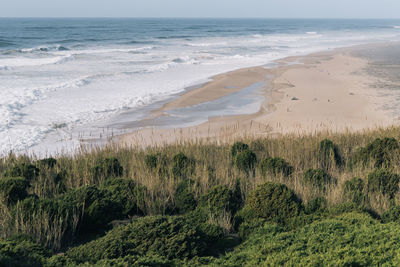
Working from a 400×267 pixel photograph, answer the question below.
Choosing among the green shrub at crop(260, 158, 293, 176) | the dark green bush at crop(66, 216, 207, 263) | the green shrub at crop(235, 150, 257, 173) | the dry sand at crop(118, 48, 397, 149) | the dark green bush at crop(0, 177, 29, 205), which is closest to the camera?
the dark green bush at crop(66, 216, 207, 263)

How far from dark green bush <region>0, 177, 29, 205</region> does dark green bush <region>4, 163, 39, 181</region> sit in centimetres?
101

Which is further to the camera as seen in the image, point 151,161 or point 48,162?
point 151,161

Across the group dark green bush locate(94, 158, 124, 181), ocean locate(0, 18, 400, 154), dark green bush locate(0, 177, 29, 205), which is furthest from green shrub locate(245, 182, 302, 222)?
ocean locate(0, 18, 400, 154)

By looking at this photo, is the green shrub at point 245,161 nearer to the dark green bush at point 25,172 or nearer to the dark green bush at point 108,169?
the dark green bush at point 108,169

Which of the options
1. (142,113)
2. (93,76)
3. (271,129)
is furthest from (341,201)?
(93,76)

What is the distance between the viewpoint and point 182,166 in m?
7.72

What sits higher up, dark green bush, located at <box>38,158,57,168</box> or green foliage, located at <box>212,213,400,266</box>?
green foliage, located at <box>212,213,400,266</box>

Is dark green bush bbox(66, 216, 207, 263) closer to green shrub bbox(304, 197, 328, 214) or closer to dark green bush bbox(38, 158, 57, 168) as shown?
green shrub bbox(304, 197, 328, 214)

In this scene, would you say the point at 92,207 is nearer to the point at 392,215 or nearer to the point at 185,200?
the point at 185,200

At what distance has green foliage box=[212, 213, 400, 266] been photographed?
377cm

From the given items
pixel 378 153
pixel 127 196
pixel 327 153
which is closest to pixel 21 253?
pixel 127 196

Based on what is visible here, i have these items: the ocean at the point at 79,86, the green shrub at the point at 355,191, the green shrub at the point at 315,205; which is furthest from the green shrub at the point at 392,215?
the ocean at the point at 79,86

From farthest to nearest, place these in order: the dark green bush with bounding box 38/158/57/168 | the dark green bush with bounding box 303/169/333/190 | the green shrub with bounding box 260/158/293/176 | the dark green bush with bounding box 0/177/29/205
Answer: the dark green bush with bounding box 38/158/57/168 → the green shrub with bounding box 260/158/293/176 → the dark green bush with bounding box 303/169/333/190 → the dark green bush with bounding box 0/177/29/205

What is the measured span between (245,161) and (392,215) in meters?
2.87
